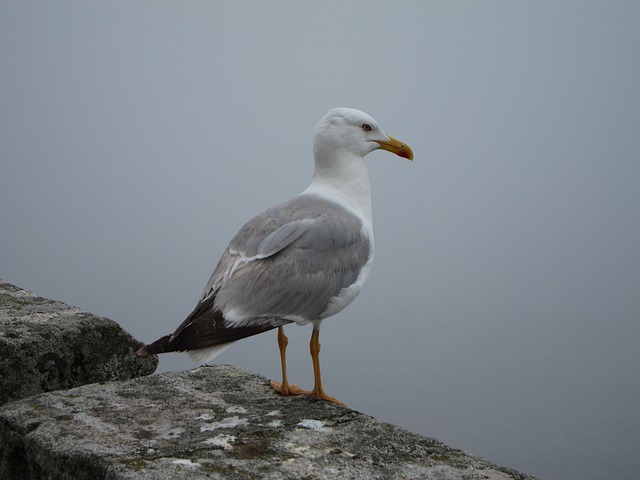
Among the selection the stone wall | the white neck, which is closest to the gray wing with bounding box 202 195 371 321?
the white neck

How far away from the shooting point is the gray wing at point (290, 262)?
3346mm

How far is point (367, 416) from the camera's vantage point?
10.3ft

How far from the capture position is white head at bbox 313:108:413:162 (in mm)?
4211

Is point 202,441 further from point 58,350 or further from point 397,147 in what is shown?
point 397,147

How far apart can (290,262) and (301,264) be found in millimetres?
58

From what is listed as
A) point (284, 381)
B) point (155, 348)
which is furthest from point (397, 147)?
point (155, 348)

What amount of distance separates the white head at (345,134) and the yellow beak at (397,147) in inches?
4.1

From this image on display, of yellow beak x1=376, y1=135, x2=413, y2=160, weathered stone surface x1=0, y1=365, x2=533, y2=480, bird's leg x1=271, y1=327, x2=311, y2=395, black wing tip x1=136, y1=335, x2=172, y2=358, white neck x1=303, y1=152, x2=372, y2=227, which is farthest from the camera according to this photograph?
yellow beak x1=376, y1=135, x2=413, y2=160

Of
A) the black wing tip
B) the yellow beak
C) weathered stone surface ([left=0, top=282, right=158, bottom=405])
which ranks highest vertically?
the yellow beak

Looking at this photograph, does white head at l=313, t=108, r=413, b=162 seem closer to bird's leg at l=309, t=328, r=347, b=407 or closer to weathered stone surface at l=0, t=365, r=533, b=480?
bird's leg at l=309, t=328, r=347, b=407

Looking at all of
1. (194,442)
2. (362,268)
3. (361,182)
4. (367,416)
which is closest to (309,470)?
(194,442)

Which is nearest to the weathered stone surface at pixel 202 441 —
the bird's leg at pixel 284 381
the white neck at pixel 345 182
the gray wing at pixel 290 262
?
the bird's leg at pixel 284 381

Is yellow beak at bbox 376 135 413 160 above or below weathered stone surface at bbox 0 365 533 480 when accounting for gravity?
above

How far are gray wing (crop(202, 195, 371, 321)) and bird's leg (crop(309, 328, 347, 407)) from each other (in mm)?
265
